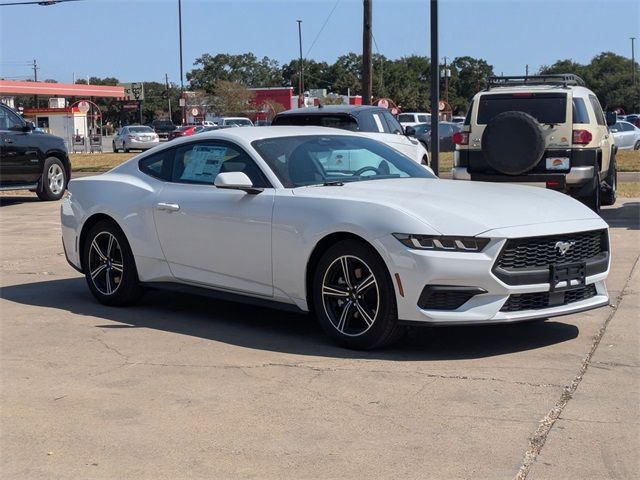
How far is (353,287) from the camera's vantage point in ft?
20.3

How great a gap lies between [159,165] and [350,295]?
2.39 meters

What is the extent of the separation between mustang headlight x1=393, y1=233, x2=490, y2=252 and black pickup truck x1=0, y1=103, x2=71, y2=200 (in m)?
11.9

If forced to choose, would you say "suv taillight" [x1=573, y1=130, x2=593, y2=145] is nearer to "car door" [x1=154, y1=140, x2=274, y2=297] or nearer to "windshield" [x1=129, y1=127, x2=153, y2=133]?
"car door" [x1=154, y1=140, x2=274, y2=297]

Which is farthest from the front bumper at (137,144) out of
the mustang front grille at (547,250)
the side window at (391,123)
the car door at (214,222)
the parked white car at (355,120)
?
the mustang front grille at (547,250)

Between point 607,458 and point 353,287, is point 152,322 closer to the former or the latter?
point 353,287

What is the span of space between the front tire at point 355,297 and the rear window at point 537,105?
770 centimetres

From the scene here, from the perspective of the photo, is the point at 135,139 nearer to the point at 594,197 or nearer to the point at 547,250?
the point at 594,197

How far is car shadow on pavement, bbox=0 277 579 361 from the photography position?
6305 millimetres

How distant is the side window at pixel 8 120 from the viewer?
651 inches

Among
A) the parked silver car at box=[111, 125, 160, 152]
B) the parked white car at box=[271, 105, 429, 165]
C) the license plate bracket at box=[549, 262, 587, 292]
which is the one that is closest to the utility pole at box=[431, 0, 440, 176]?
the parked white car at box=[271, 105, 429, 165]

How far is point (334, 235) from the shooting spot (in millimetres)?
6293

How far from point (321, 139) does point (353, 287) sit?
62.4 inches

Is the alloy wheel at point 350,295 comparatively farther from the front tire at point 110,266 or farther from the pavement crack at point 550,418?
the front tire at point 110,266

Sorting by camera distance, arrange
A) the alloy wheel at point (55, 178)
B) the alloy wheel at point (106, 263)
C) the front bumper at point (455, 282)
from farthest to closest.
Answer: the alloy wheel at point (55, 178) < the alloy wheel at point (106, 263) < the front bumper at point (455, 282)
